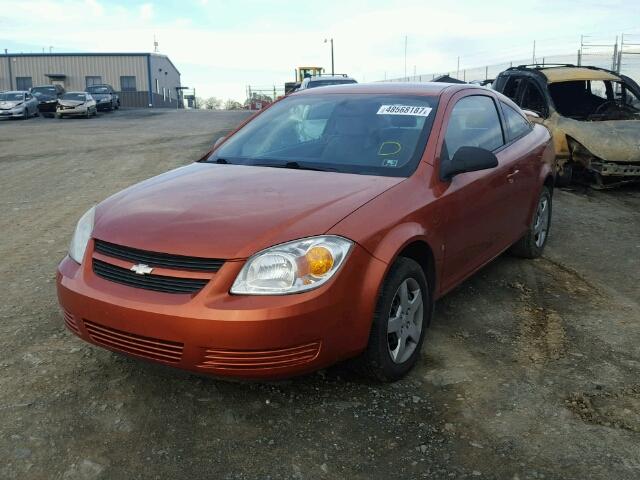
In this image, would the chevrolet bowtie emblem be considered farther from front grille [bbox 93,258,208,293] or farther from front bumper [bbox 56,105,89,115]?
front bumper [bbox 56,105,89,115]

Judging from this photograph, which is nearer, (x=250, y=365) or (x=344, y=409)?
(x=250, y=365)

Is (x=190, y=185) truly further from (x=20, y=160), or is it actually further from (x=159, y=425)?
(x=20, y=160)

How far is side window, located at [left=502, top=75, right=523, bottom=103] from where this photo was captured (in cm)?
1022

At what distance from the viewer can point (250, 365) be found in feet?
9.13

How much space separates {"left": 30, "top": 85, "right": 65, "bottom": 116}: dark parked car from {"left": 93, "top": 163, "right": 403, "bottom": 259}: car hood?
30523mm

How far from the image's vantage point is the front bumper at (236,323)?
2701mm

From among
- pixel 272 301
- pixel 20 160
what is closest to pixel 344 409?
pixel 272 301

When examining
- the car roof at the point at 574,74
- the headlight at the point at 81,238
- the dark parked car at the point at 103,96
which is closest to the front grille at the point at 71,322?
the headlight at the point at 81,238

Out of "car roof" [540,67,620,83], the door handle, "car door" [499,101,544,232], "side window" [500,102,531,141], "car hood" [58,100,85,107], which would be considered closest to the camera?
the door handle

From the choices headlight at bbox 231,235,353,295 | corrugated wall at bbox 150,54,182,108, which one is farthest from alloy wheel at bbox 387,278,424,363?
corrugated wall at bbox 150,54,182,108

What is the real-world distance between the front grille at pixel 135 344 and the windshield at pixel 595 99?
847cm

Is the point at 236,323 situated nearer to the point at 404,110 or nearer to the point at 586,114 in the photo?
the point at 404,110

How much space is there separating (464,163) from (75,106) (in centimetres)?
2963

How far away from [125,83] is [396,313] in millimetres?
58137
